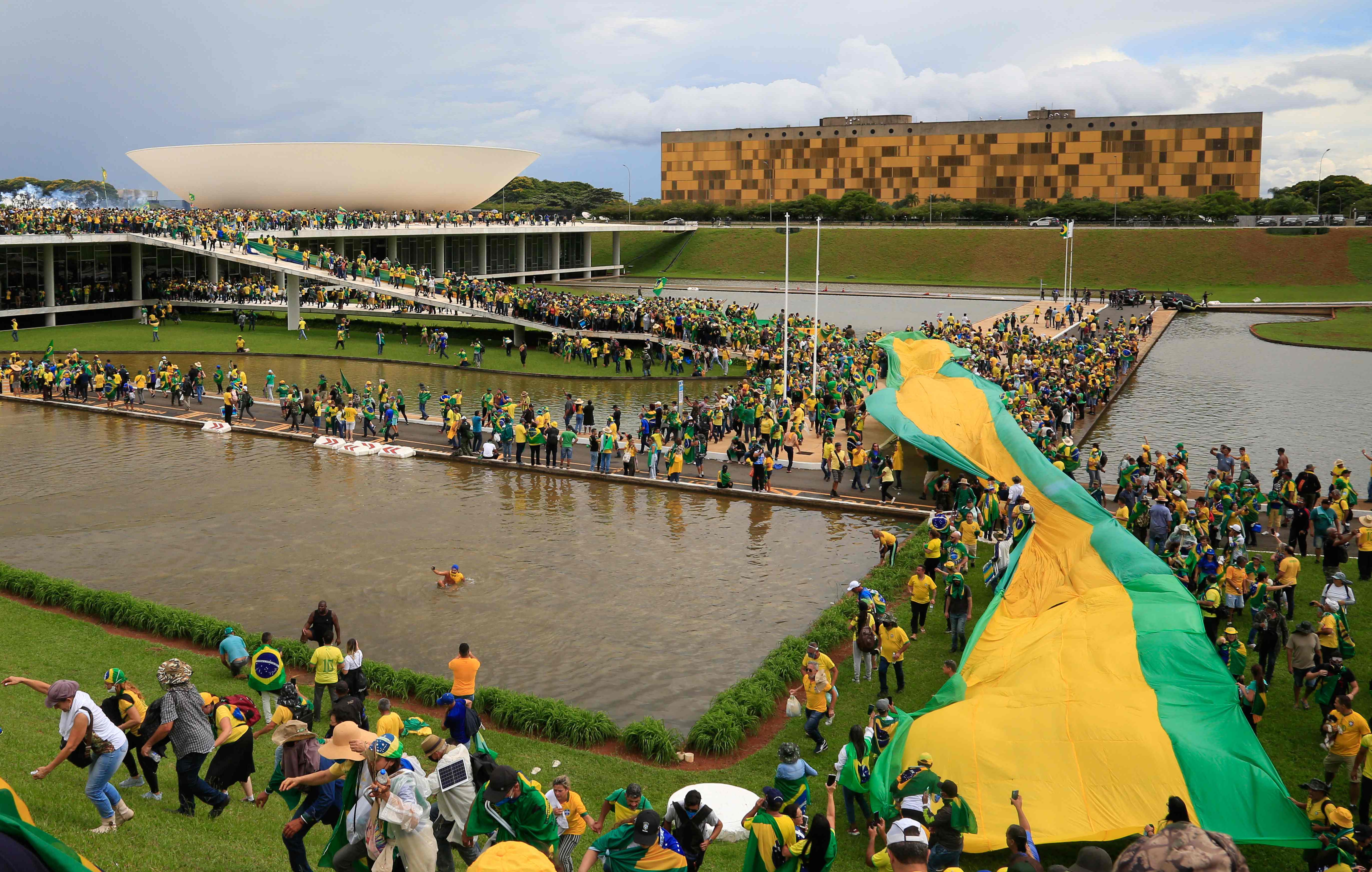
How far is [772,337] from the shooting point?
1462 inches

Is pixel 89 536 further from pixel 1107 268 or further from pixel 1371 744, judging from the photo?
pixel 1107 268

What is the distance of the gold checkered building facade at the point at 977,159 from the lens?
92812 millimetres

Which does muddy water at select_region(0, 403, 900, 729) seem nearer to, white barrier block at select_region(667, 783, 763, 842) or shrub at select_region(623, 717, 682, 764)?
shrub at select_region(623, 717, 682, 764)

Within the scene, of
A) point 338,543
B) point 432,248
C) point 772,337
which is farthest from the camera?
point 432,248

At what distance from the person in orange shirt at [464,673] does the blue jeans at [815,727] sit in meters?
3.24

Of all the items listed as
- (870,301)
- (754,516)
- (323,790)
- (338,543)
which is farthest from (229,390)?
(870,301)

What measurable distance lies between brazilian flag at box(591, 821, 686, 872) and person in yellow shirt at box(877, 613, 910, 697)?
18.3ft

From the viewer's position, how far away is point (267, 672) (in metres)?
9.92

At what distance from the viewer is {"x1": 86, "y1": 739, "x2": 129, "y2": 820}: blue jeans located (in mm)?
6867

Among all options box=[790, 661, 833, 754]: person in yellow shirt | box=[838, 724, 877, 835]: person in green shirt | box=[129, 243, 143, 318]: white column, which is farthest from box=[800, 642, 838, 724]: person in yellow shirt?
box=[129, 243, 143, 318]: white column

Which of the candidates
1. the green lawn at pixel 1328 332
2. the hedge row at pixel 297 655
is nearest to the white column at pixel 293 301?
the hedge row at pixel 297 655

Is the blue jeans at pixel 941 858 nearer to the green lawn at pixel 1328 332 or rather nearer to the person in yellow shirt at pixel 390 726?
the person in yellow shirt at pixel 390 726

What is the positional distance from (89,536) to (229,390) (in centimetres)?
943

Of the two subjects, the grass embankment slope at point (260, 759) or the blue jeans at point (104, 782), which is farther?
the grass embankment slope at point (260, 759)
